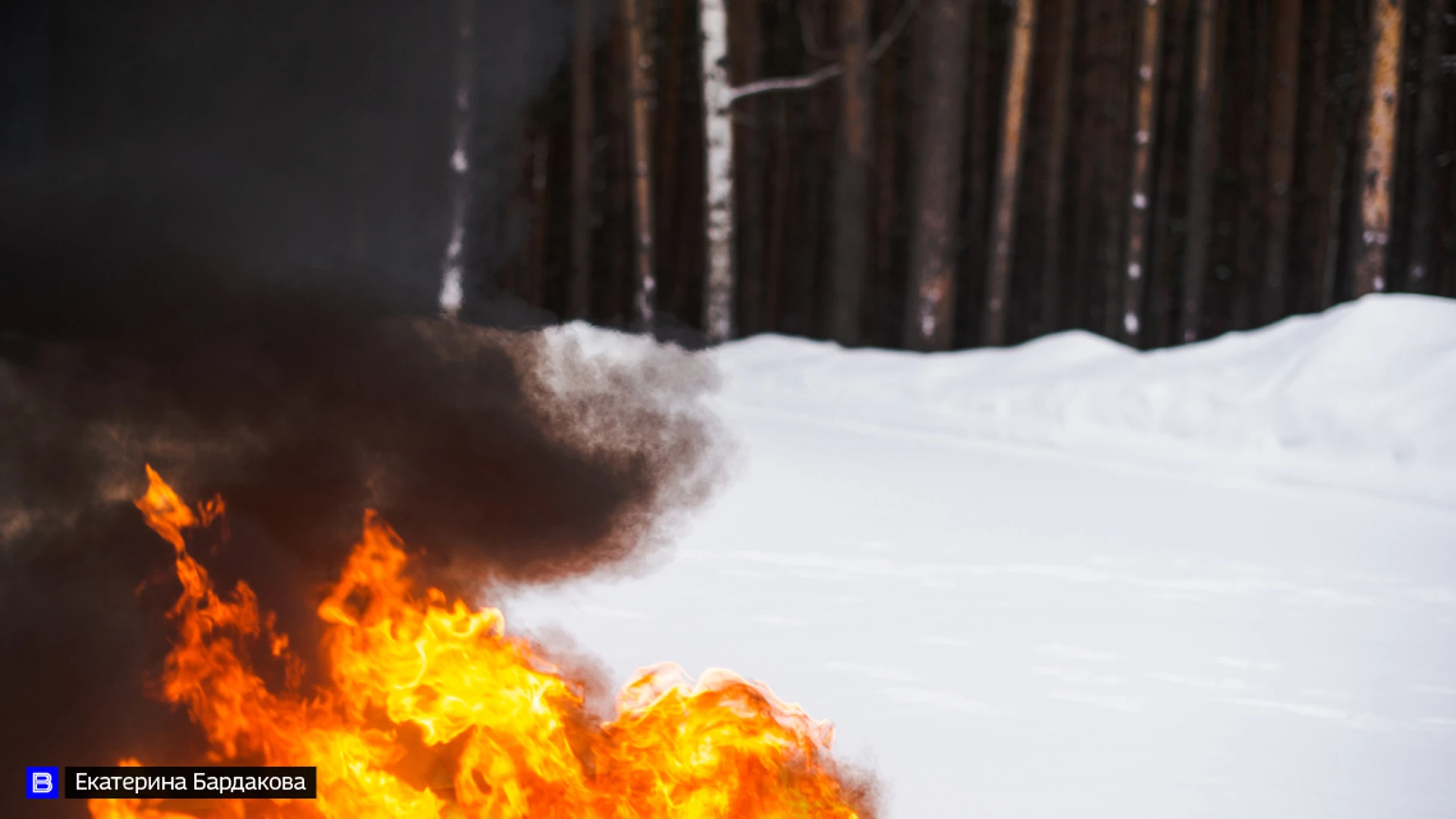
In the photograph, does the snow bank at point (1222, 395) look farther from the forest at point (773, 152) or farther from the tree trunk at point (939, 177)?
the forest at point (773, 152)

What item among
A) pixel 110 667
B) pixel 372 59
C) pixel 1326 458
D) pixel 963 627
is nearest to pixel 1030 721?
pixel 963 627

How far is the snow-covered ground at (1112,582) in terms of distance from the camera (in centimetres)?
352

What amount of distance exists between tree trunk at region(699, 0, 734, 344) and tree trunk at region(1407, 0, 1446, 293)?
29.9 feet

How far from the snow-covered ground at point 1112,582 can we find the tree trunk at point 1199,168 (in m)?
7.79

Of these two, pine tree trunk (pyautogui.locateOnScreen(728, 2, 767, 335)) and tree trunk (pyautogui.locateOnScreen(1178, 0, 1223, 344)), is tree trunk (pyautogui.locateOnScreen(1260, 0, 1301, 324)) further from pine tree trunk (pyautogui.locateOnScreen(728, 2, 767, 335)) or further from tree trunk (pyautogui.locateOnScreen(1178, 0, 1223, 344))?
pine tree trunk (pyautogui.locateOnScreen(728, 2, 767, 335))

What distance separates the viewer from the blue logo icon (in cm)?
270

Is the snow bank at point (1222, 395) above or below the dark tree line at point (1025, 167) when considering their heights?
below

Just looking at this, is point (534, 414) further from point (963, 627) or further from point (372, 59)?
point (372, 59)

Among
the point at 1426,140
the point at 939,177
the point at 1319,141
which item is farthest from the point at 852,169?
the point at 1319,141

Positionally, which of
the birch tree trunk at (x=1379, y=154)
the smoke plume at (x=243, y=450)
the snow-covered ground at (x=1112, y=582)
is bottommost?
the snow-covered ground at (x=1112, y=582)

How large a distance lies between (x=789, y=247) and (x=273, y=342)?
20974mm

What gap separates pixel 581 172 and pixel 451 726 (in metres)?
16.0

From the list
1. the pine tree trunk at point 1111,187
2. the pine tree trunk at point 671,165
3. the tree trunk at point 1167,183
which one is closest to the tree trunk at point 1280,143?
the tree trunk at point 1167,183

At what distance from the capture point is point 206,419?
133 inches
